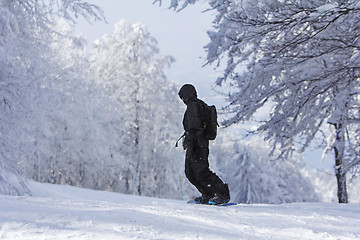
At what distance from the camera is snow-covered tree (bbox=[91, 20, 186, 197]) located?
23.0m

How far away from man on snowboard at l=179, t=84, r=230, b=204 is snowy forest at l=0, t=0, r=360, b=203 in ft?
3.34

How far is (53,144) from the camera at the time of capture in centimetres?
2102

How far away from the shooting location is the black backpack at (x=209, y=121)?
17.5ft

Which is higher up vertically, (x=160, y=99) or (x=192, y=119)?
(x=160, y=99)

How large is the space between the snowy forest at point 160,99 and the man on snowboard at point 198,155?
1017 millimetres

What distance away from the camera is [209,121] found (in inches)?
211

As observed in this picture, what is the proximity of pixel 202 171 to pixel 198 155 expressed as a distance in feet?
0.75

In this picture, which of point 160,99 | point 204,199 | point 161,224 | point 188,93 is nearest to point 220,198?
point 204,199

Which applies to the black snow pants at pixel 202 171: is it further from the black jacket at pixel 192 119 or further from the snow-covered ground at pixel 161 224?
the snow-covered ground at pixel 161 224

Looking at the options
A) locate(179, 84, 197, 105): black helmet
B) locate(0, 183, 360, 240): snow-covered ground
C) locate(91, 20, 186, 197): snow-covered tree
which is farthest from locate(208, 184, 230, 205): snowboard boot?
locate(91, 20, 186, 197): snow-covered tree

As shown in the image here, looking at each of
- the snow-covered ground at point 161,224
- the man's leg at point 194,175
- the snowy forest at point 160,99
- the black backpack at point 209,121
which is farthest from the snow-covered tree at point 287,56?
the snow-covered ground at point 161,224

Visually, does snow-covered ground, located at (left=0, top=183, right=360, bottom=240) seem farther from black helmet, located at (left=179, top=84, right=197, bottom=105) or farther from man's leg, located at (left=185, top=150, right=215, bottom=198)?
black helmet, located at (left=179, top=84, right=197, bottom=105)

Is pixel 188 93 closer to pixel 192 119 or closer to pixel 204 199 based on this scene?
pixel 192 119

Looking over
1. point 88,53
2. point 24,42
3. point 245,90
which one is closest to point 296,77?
point 245,90
